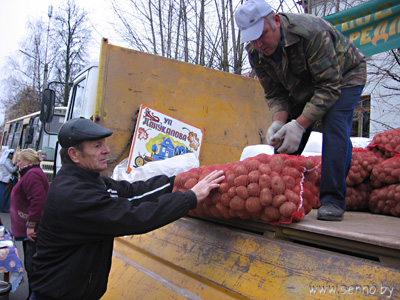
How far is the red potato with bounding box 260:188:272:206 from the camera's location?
1.65 m

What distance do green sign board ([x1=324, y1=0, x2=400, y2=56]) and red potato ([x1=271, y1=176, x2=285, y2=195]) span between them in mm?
Answer: 3006

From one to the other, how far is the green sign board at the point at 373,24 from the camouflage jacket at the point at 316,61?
78.3 inches

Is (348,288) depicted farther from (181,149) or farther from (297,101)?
(181,149)

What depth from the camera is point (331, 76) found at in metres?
2.02

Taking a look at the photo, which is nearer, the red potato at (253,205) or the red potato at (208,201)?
the red potato at (253,205)

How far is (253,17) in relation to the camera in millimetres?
2020

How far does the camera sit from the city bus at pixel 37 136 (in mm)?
11298

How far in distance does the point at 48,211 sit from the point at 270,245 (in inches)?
46.6

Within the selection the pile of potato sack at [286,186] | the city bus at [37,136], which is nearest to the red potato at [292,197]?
the pile of potato sack at [286,186]

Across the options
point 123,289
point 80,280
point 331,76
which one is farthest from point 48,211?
point 331,76

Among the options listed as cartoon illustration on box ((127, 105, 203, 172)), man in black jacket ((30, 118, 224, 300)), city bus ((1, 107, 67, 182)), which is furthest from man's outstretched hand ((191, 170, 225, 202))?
city bus ((1, 107, 67, 182))

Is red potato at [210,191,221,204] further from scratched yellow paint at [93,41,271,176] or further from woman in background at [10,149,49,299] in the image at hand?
woman in background at [10,149,49,299]

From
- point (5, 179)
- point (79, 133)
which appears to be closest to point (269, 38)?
point (79, 133)

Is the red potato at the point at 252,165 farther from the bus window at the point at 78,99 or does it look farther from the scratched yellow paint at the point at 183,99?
the bus window at the point at 78,99
